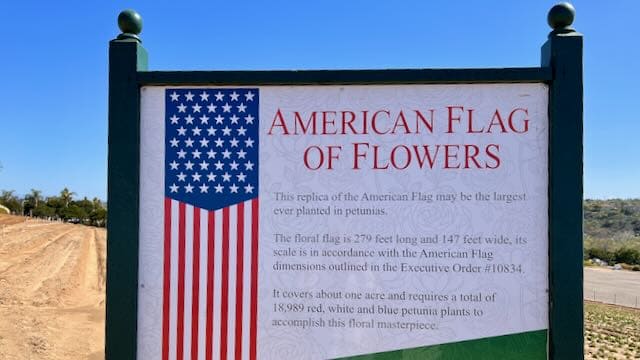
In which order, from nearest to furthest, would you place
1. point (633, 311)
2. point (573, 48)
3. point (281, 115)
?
point (573, 48) → point (281, 115) → point (633, 311)

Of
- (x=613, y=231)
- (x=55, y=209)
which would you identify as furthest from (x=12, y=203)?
(x=613, y=231)

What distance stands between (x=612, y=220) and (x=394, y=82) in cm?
19722

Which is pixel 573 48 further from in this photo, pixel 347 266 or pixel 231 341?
pixel 231 341

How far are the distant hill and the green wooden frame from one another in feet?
529

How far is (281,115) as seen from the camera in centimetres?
A: 298

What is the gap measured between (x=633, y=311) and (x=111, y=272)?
189 ft

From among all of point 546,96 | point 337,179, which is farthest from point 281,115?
point 546,96

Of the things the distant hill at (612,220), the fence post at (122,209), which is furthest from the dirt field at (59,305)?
the distant hill at (612,220)

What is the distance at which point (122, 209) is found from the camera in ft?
9.60

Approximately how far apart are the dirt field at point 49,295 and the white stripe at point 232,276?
622 inches

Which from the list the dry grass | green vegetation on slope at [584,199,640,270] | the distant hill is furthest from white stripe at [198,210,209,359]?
the distant hill

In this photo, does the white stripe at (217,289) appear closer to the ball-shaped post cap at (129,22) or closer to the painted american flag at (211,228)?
the painted american flag at (211,228)

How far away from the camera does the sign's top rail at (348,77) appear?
2.88m

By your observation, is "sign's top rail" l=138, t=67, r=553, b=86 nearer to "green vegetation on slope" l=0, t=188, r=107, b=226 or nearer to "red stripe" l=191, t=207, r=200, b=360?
"red stripe" l=191, t=207, r=200, b=360
